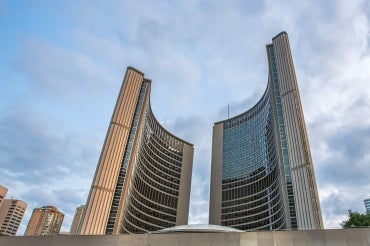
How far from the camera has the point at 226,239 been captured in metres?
20.1

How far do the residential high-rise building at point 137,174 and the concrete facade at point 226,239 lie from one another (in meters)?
45.8

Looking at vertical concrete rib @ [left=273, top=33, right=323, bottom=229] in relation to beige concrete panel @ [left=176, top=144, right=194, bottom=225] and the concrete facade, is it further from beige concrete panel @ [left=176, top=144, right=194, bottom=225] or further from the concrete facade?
beige concrete panel @ [left=176, top=144, right=194, bottom=225]

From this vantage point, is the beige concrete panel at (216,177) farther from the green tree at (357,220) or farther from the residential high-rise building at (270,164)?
the green tree at (357,220)

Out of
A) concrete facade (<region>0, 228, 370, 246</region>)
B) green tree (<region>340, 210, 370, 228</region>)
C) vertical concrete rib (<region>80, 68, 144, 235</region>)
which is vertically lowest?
concrete facade (<region>0, 228, 370, 246</region>)

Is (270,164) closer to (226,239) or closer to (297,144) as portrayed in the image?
(297,144)

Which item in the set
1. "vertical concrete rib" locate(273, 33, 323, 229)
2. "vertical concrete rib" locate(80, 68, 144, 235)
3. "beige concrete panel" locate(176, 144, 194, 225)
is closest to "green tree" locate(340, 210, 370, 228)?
"vertical concrete rib" locate(273, 33, 323, 229)

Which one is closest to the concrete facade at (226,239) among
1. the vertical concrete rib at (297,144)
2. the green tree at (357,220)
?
the green tree at (357,220)

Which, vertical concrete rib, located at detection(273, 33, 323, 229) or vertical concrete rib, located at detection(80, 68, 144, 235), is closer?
vertical concrete rib, located at detection(273, 33, 323, 229)

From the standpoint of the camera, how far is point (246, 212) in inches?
4309

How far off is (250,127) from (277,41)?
44.7 metres

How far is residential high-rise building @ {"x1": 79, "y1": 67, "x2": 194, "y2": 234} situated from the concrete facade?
150 ft

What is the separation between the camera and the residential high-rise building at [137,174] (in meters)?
70.6

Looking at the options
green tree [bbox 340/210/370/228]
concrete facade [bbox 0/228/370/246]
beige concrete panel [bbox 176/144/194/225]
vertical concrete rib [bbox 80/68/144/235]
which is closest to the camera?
concrete facade [bbox 0/228/370/246]

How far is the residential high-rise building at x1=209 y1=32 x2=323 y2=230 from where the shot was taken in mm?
66000
